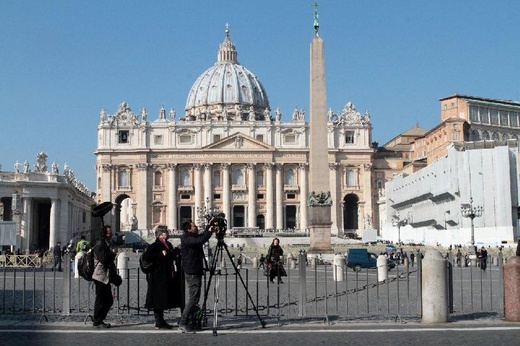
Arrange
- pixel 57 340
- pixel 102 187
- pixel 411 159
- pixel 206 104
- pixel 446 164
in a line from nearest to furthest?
pixel 57 340 < pixel 446 164 < pixel 102 187 < pixel 411 159 < pixel 206 104

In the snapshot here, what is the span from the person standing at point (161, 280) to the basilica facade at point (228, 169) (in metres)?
75.3

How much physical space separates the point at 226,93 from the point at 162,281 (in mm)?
102924

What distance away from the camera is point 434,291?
403 inches

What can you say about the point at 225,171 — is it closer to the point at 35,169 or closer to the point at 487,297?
the point at 35,169

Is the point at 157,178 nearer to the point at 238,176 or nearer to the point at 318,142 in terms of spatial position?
the point at 238,176

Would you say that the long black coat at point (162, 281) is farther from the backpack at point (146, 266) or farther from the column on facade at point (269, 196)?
the column on facade at point (269, 196)

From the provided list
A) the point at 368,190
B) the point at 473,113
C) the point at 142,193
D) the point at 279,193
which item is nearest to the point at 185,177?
the point at 142,193

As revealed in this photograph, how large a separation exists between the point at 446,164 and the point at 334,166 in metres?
31.6

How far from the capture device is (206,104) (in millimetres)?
113188

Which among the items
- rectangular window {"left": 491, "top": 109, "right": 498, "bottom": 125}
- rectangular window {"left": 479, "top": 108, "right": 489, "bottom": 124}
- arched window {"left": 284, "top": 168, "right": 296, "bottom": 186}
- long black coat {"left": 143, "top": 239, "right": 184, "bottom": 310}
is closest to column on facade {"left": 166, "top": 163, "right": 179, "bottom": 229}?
arched window {"left": 284, "top": 168, "right": 296, "bottom": 186}

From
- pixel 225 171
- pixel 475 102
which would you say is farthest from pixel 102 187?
pixel 475 102

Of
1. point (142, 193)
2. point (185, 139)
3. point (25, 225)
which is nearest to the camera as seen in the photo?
point (25, 225)

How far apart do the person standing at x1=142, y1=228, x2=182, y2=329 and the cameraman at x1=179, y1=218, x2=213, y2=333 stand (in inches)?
14.0

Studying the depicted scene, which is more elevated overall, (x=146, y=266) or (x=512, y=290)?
(x=146, y=266)
